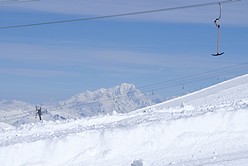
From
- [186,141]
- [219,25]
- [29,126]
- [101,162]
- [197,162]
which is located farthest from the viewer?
[29,126]

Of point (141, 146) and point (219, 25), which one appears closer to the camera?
point (141, 146)

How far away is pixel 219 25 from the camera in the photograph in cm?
2083

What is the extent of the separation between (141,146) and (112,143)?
777mm

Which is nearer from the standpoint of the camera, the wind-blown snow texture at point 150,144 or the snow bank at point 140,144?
the wind-blown snow texture at point 150,144

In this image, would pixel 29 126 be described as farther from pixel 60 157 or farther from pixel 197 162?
pixel 197 162

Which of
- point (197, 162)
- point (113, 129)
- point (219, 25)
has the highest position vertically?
point (219, 25)

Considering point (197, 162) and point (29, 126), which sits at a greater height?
point (29, 126)

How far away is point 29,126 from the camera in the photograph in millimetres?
22297

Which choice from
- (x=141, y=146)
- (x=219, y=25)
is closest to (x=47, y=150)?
(x=141, y=146)

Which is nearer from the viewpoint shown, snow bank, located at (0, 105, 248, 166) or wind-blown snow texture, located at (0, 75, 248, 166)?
wind-blown snow texture, located at (0, 75, 248, 166)

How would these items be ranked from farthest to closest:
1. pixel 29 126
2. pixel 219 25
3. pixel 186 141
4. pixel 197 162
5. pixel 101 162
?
pixel 29 126 < pixel 219 25 < pixel 186 141 < pixel 101 162 < pixel 197 162

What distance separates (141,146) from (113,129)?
0.99 m

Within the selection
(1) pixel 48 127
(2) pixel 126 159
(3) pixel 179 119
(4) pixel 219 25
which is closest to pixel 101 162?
(2) pixel 126 159

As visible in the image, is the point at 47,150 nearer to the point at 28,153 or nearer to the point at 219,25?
the point at 28,153
